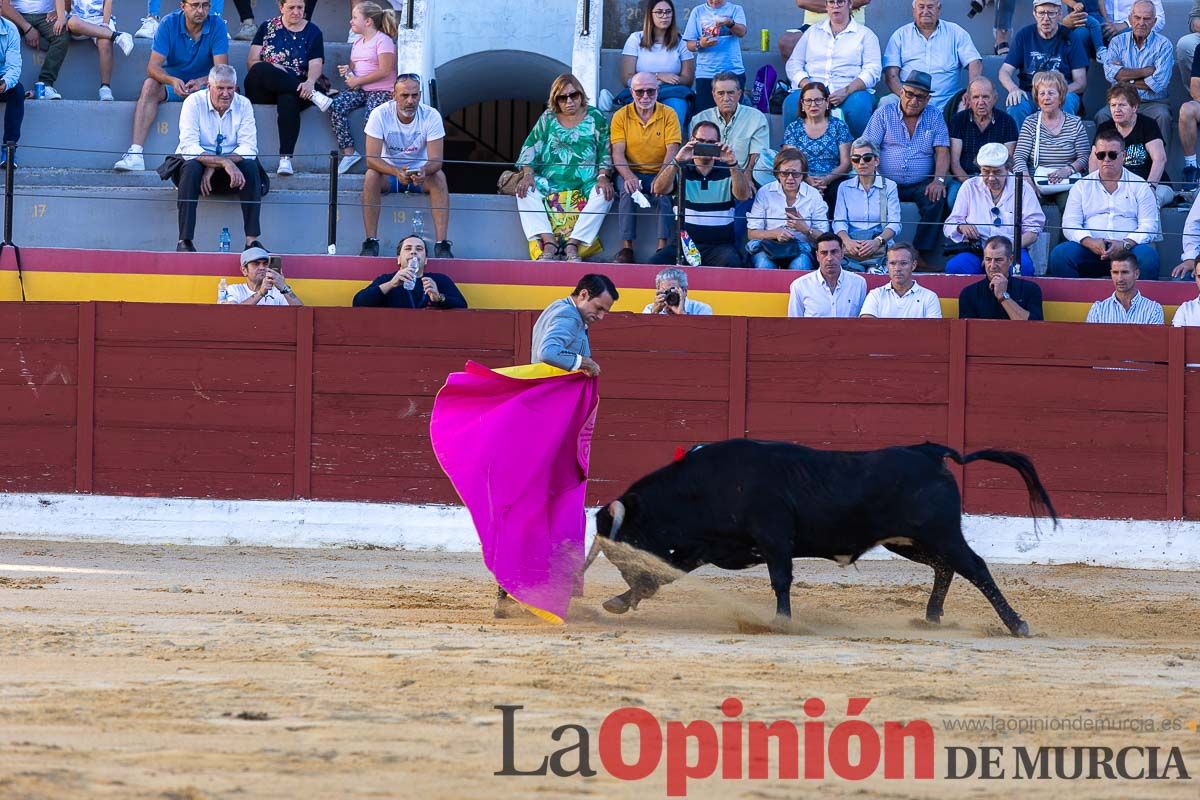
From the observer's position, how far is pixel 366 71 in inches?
376

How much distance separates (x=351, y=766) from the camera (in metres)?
3.23

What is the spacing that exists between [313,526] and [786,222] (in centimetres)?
295

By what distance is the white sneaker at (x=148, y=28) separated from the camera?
10.4 metres

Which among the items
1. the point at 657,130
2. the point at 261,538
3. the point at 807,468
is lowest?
the point at 261,538

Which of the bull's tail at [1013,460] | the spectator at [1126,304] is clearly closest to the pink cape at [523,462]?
the bull's tail at [1013,460]

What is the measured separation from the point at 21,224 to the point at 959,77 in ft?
18.5

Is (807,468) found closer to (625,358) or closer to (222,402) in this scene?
(625,358)

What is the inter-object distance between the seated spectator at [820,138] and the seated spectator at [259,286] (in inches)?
112

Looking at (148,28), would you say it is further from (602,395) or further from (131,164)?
(602,395)

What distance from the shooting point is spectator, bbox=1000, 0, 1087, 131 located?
31.2 feet

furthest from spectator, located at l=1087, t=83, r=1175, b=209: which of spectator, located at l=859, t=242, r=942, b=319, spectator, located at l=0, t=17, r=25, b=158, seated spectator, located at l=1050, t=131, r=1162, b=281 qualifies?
spectator, located at l=0, t=17, r=25, b=158

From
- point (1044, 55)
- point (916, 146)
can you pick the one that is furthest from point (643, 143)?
point (1044, 55)

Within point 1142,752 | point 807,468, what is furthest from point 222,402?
point 1142,752

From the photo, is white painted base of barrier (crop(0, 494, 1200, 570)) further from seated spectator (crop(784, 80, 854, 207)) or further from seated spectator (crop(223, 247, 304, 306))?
seated spectator (crop(784, 80, 854, 207))
